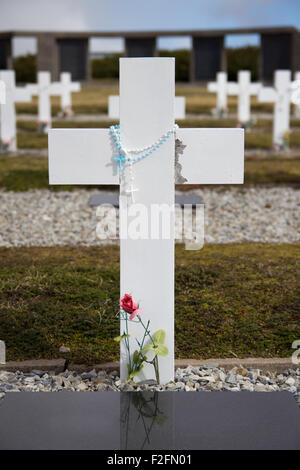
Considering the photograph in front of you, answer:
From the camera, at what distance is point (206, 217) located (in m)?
6.83

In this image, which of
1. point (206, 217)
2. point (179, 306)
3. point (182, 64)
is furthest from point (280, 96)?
point (182, 64)

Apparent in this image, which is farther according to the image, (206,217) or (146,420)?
(206,217)

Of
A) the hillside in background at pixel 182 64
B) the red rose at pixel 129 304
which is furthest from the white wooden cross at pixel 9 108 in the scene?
the hillside in background at pixel 182 64

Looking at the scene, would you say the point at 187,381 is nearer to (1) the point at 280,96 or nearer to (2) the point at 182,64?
(1) the point at 280,96

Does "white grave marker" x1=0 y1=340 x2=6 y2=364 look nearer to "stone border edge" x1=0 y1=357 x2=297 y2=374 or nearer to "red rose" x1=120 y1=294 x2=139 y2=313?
"stone border edge" x1=0 y1=357 x2=297 y2=374

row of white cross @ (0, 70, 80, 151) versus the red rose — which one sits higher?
row of white cross @ (0, 70, 80, 151)

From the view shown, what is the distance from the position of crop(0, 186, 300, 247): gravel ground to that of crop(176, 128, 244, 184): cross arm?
9.92ft

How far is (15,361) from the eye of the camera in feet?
11.0

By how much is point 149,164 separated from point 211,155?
0.93 feet

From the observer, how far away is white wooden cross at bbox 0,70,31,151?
10.9 metres

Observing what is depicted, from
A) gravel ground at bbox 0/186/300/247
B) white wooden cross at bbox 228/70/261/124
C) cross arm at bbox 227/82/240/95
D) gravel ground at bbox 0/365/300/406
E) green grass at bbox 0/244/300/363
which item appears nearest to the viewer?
gravel ground at bbox 0/365/300/406

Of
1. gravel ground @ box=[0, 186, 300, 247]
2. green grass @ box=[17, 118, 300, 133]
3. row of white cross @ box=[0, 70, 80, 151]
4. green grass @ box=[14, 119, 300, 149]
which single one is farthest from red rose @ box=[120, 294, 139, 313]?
green grass @ box=[17, 118, 300, 133]

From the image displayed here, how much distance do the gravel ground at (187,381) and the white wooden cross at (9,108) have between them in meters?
8.15

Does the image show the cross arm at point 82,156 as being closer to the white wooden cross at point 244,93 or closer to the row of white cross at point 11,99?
the row of white cross at point 11,99
